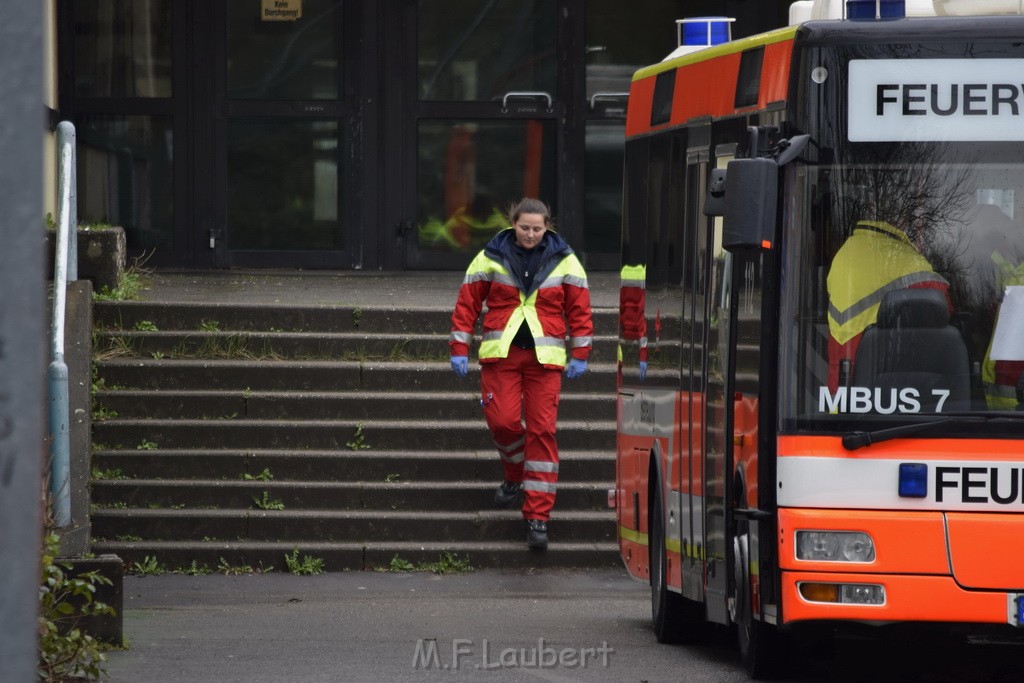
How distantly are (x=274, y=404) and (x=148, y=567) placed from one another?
1627mm

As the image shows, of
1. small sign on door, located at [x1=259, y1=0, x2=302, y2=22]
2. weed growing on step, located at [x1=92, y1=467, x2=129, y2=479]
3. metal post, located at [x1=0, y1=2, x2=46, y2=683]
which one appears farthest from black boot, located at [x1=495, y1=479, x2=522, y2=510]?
metal post, located at [x1=0, y1=2, x2=46, y2=683]

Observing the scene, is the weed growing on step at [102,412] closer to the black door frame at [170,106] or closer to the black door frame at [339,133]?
the black door frame at [170,106]

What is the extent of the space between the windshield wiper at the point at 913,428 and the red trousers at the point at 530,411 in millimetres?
4501

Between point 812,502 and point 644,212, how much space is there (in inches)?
115

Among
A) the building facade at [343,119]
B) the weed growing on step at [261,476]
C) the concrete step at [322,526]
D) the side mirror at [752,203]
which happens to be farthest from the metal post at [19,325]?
the building facade at [343,119]

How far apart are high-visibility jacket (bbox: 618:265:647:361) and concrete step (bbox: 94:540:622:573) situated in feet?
6.40

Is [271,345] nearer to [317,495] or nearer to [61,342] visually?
[317,495]

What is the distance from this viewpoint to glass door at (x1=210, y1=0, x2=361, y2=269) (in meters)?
16.9

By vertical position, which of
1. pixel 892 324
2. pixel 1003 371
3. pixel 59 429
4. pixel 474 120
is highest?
pixel 474 120

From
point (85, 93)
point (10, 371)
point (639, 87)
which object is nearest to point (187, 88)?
point (85, 93)

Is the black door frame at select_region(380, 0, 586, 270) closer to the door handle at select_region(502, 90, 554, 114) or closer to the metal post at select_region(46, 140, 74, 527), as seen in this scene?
the door handle at select_region(502, 90, 554, 114)

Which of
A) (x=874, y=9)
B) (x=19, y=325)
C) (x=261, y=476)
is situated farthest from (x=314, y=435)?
(x=19, y=325)

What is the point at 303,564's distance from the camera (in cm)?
1111

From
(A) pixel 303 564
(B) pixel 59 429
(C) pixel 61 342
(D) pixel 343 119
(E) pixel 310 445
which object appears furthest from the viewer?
(D) pixel 343 119
